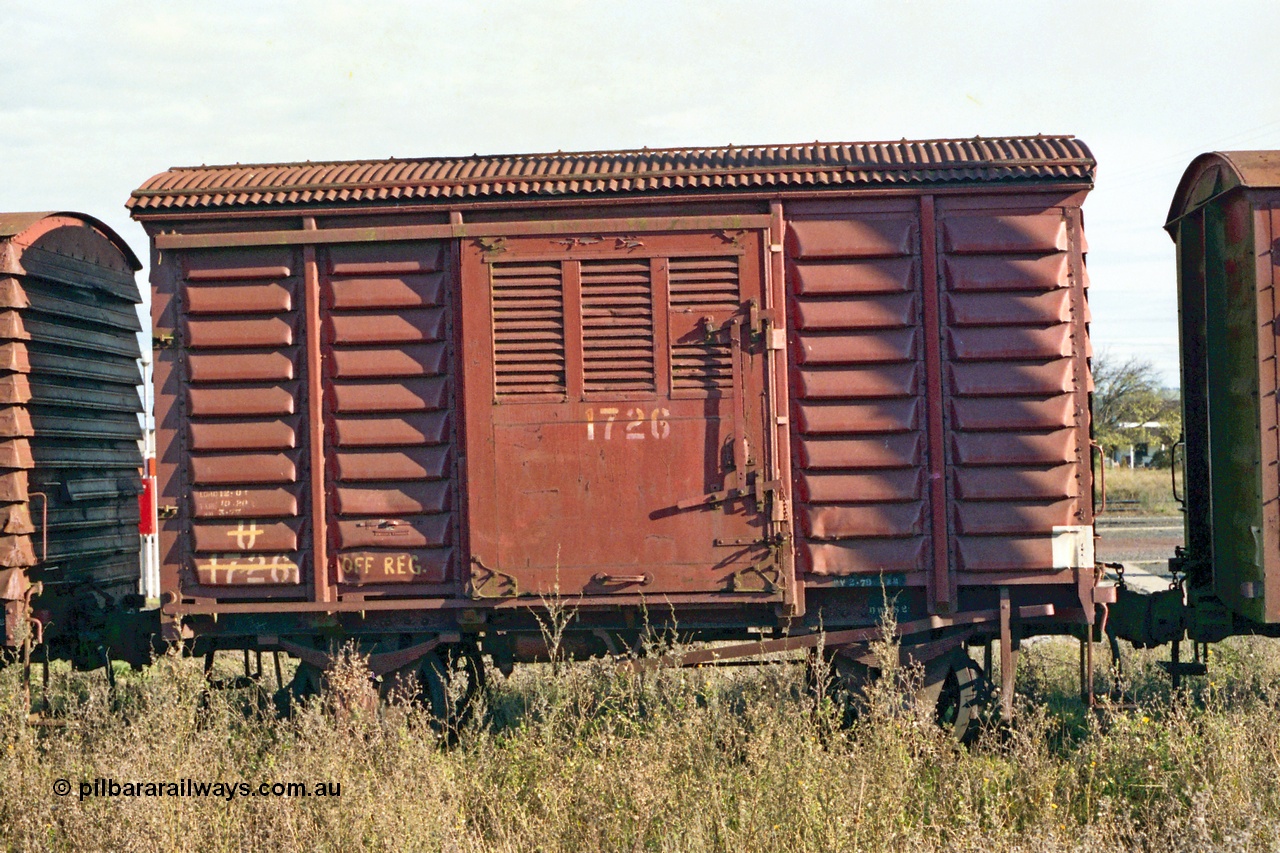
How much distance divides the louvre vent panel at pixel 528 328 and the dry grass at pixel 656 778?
1.88 metres

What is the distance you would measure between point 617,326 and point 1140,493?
23.1m

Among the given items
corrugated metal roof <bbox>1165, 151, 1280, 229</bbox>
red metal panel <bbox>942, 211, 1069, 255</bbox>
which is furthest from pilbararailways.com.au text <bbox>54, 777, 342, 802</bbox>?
corrugated metal roof <bbox>1165, 151, 1280, 229</bbox>

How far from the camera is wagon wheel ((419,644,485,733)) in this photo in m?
6.82

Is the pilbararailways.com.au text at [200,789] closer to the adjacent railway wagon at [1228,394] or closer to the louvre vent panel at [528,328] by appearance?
the louvre vent panel at [528,328]

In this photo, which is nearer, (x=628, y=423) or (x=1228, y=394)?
(x=628, y=423)

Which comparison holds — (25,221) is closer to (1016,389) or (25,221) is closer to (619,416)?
(619,416)

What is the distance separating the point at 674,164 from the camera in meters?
6.70

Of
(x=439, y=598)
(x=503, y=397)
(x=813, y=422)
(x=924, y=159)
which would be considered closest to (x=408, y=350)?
(x=503, y=397)

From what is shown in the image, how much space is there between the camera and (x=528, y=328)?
21.5 ft

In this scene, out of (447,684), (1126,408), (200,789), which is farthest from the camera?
(1126,408)

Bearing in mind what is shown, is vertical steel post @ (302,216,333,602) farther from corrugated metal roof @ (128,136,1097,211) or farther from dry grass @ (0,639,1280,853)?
dry grass @ (0,639,1280,853)

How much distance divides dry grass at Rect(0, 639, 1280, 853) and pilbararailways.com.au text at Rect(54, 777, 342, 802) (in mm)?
55

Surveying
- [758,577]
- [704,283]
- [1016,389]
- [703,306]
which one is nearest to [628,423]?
[703,306]

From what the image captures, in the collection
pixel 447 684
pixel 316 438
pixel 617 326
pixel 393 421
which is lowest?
pixel 447 684
